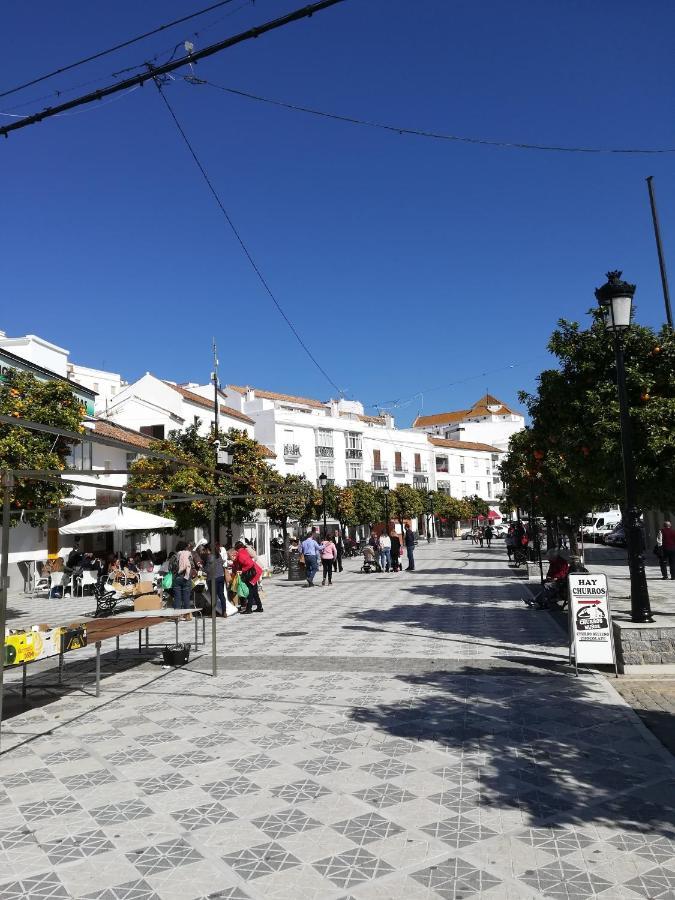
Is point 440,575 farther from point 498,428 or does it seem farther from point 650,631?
point 498,428

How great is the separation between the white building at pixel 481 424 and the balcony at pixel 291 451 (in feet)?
167

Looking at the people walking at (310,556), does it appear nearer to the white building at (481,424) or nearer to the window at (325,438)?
the window at (325,438)

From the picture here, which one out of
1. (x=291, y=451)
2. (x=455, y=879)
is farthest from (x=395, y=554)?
(x=291, y=451)

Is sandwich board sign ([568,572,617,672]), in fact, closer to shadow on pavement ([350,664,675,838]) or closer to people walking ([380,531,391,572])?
shadow on pavement ([350,664,675,838])

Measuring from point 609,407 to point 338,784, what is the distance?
24.3ft

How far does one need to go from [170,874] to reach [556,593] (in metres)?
11.4

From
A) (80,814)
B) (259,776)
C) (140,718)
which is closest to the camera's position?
(80,814)

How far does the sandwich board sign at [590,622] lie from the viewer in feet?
27.8

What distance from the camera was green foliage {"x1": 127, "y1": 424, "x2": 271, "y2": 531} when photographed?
2336 centimetres

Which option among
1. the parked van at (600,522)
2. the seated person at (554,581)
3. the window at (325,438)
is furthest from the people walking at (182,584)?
the window at (325,438)

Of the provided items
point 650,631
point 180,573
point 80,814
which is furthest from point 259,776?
point 180,573

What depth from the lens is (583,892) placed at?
355 cm

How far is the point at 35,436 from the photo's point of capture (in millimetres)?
15734

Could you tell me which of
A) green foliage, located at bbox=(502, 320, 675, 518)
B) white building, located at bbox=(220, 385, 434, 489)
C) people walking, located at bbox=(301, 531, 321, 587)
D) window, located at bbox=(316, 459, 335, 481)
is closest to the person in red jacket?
people walking, located at bbox=(301, 531, 321, 587)
